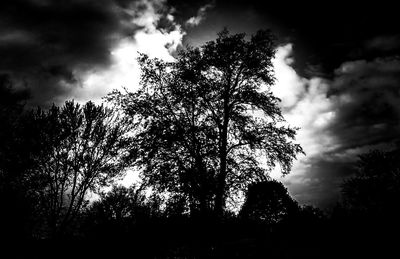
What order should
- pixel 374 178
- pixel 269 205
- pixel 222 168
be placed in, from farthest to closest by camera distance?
pixel 374 178, pixel 269 205, pixel 222 168

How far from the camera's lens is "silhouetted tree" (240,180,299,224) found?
16.0 m

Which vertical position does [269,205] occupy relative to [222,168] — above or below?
below

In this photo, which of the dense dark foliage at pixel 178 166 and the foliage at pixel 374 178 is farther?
the foliage at pixel 374 178

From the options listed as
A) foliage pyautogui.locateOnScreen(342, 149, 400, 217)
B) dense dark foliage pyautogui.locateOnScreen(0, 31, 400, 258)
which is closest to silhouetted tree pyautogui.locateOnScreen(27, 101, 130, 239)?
dense dark foliage pyautogui.locateOnScreen(0, 31, 400, 258)

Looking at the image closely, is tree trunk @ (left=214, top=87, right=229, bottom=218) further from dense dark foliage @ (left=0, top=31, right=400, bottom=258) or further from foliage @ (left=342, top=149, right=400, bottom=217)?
→ foliage @ (left=342, top=149, right=400, bottom=217)

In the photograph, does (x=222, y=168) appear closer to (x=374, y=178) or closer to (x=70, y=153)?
(x=70, y=153)

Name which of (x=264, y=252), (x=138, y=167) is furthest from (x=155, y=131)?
(x=264, y=252)

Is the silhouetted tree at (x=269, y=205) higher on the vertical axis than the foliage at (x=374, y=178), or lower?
lower

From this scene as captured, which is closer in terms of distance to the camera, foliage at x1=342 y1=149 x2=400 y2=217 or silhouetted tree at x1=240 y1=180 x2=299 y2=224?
silhouetted tree at x1=240 y1=180 x2=299 y2=224

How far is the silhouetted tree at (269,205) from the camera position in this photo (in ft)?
52.6

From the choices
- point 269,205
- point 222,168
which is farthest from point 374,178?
point 222,168

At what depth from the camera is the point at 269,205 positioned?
674 inches

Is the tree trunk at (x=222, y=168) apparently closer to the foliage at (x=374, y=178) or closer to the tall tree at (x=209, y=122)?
the tall tree at (x=209, y=122)

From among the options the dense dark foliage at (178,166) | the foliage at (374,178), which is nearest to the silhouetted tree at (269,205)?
the dense dark foliage at (178,166)
